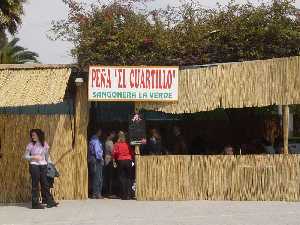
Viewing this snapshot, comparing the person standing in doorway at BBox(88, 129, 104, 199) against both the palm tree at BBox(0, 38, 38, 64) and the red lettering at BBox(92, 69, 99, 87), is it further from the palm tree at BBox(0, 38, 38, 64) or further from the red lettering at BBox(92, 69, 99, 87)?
the palm tree at BBox(0, 38, 38, 64)

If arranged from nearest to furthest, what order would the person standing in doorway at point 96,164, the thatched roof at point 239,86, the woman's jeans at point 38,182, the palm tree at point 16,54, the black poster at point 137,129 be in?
the woman's jeans at point 38,182, the thatched roof at point 239,86, the black poster at point 137,129, the person standing in doorway at point 96,164, the palm tree at point 16,54

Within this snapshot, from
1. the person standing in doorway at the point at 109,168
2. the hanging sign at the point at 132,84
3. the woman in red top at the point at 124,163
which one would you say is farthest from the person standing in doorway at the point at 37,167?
the person standing in doorway at the point at 109,168

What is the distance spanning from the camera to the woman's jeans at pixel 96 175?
15391 millimetres

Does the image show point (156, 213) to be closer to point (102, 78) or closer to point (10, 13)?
point (102, 78)

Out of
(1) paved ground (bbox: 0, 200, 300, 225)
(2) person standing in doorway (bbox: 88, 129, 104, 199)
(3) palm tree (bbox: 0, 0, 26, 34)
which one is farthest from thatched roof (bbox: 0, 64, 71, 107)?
(3) palm tree (bbox: 0, 0, 26, 34)

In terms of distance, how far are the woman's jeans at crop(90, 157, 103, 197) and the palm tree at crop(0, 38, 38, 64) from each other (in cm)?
2469

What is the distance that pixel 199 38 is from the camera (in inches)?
853

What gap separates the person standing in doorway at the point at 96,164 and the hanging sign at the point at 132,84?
1171 millimetres

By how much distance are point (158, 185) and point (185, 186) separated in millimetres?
604

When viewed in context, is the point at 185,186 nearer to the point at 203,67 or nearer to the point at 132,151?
the point at 132,151

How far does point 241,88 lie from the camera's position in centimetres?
1481

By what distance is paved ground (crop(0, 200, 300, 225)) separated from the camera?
12.0 m

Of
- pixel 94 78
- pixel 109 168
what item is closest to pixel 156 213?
pixel 109 168

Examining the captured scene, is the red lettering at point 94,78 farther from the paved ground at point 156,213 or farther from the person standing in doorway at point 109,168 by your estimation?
the paved ground at point 156,213
